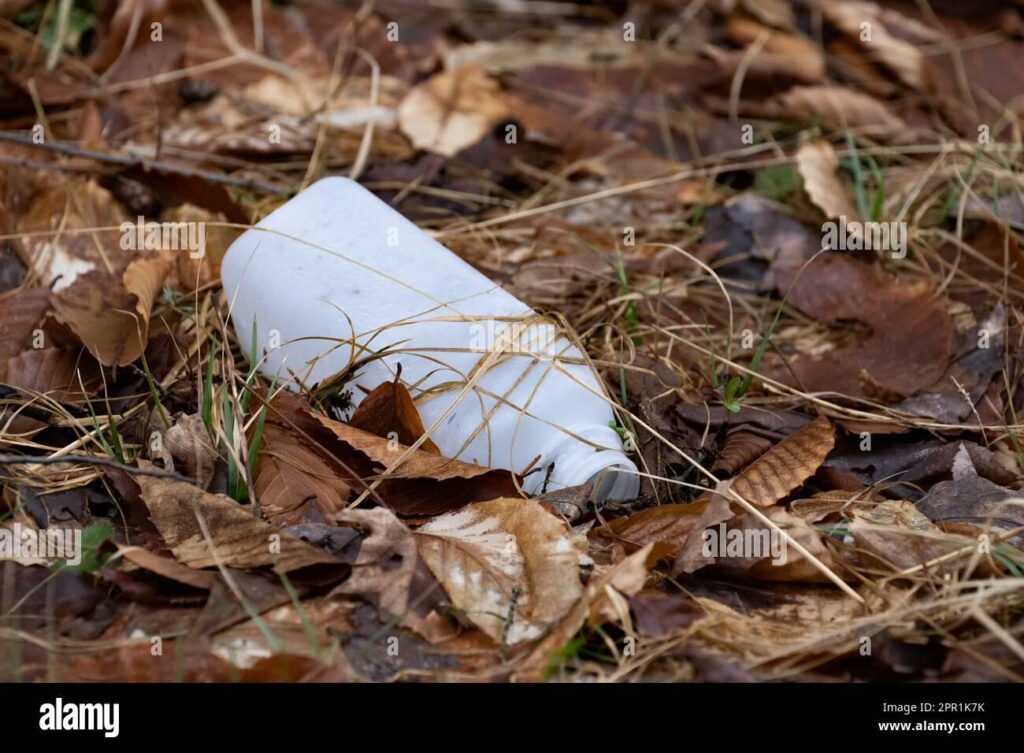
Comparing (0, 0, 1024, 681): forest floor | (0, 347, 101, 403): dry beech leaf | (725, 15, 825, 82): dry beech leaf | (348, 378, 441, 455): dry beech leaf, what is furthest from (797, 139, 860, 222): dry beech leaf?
(0, 347, 101, 403): dry beech leaf

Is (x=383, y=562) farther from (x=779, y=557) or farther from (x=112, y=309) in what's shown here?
(x=112, y=309)

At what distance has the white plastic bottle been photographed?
2109mm

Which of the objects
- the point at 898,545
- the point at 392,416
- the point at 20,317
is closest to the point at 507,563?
the point at 392,416

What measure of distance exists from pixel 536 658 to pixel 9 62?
2765mm

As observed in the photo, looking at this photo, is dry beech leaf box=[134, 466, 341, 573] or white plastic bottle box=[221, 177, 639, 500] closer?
dry beech leaf box=[134, 466, 341, 573]

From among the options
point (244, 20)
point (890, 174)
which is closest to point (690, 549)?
point (890, 174)

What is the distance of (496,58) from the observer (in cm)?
388

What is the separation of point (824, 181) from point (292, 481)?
177cm

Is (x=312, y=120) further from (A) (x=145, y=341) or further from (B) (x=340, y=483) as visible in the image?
(B) (x=340, y=483)

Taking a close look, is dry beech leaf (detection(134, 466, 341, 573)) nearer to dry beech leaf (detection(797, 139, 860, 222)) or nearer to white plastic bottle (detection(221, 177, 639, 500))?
white plastic bottle (detection(221, 177, 639, 500))

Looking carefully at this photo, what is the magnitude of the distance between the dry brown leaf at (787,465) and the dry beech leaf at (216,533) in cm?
78

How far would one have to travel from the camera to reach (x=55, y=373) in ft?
7.63

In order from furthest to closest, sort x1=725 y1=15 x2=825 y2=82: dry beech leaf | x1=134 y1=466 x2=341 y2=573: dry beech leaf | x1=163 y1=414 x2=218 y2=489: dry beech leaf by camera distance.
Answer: x1=725 y1=15 x2=825 y2=82: dry beech leaf
x1=163 y1=414 x2=218 y2=489: dry beech leaf
x1=134 y1=466 x2=341 y2=573: dry beech leaf

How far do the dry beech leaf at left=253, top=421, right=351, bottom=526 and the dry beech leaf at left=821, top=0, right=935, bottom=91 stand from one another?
8.97 ft
